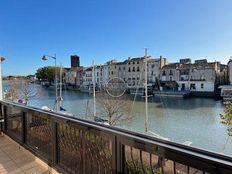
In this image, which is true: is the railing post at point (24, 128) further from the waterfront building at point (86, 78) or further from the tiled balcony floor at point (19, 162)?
the waterfront building at point (86, 78)

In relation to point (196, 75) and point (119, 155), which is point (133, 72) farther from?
point (119, 155)

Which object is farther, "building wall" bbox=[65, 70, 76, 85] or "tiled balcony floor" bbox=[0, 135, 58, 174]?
"building wall" bbox=[65, 70, 76, 85]

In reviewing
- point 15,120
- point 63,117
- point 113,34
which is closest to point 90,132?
point 63,117

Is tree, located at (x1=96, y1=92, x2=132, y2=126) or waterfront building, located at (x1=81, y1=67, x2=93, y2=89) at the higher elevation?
waterfront building, located at (x1=81, y1=67, x2=93, y2=89)

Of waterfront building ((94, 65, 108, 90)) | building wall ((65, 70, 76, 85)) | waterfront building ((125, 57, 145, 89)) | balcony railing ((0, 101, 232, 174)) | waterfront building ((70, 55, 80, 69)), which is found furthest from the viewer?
waterfront building ((70, 55, 80, 69))

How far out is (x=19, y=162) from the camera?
2.53 m

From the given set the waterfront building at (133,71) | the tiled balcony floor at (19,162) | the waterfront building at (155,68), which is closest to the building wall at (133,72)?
the waterfront building at (133,71)

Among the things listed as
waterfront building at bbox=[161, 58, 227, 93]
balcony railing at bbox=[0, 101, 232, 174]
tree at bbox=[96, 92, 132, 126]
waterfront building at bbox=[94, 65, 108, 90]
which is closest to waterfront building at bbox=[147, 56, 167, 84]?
waterfront building at bbox=[161, 58, 227, 93]

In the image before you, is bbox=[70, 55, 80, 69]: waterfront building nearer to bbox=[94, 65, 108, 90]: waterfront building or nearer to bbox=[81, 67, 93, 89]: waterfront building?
bbox=[81, 67, 93, 89]: waterfront building

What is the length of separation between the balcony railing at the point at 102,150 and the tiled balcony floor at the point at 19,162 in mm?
100

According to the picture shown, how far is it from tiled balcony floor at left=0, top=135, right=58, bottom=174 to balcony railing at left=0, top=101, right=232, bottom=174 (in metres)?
0.10

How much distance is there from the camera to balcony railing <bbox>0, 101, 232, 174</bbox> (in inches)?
36.6

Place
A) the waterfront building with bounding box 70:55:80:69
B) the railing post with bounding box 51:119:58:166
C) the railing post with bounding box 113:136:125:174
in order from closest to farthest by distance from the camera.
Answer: the railing post with bounding box 113:136:125:174 → the railing post with bounding box 51:119:58:166 → the waterfront building with bounding box 70:55:80:69

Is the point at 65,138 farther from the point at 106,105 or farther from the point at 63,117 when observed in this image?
the point at 106,105
